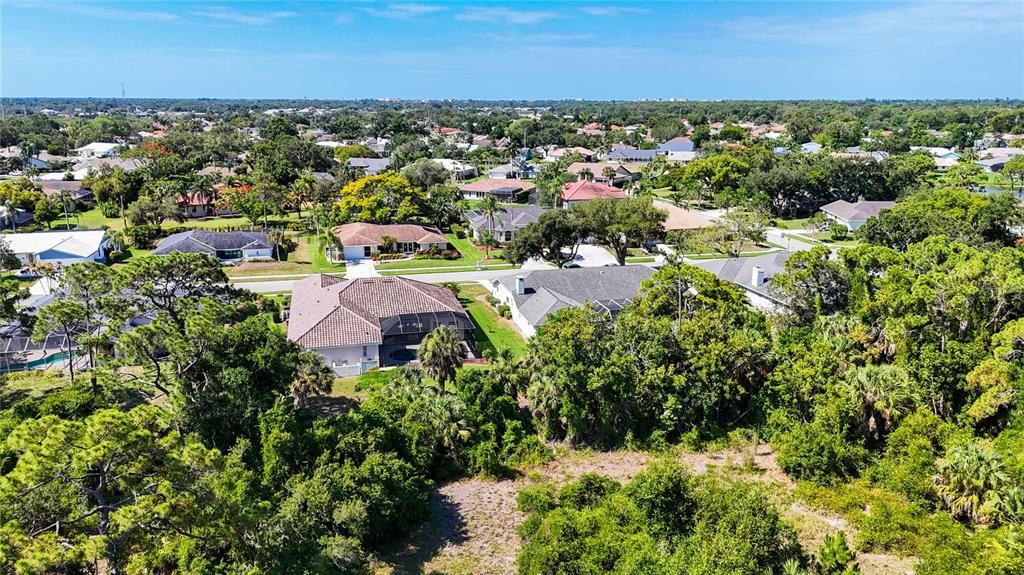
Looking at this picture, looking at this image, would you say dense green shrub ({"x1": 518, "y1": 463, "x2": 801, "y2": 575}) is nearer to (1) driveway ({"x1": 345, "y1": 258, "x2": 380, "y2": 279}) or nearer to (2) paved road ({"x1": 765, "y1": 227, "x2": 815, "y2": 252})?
(1) driveway ({"x1": 345, "y1": 258, "x2": 380, "y2": 279})

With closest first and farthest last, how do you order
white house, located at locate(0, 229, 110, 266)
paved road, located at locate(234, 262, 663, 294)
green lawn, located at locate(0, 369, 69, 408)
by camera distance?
green lawn, located at locate(0, 369, 69, 408), paved road, located at locate(234, 262, 663, 294), white house, located at locate(0, 229, 110, 266)

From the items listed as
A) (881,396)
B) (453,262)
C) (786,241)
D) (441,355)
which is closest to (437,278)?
(453,262)

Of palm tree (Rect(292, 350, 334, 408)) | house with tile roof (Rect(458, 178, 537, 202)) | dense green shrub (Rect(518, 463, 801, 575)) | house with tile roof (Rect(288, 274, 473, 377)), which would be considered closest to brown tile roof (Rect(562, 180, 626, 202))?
house with tile roof (Rect(458, 178, 537, 202))

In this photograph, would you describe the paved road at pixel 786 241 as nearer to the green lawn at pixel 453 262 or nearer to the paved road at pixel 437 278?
the paved road at pixel 437 278

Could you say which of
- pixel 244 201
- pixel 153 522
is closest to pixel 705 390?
pixel 153 522

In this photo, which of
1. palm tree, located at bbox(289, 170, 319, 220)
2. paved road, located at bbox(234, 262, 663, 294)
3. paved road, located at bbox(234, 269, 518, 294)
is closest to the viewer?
paved road, located at bbox(234, 269, 518, 294)

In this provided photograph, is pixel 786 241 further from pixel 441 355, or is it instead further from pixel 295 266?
pixel 441 355
